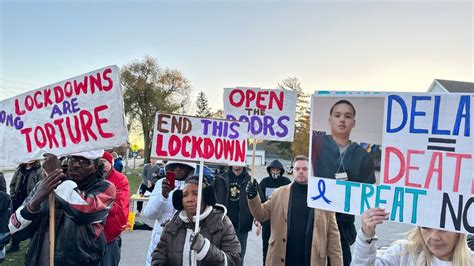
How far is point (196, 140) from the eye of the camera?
3494mm

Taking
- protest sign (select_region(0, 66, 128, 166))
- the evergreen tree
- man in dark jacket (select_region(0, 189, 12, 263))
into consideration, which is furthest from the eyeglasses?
the evergreen tree

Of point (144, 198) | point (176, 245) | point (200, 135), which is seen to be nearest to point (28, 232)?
point (176, 245)

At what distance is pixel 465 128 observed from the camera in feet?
7.22

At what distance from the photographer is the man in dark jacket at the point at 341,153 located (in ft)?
8.13

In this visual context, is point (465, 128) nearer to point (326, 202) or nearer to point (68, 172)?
point (326, 202)

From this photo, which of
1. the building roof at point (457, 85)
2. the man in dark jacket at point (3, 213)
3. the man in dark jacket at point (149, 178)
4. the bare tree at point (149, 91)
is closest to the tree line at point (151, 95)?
the bare tree at point (149, 91)

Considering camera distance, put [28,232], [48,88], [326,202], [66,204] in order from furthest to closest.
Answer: [48,88]
[28,232]
[66,204]
[326,202]

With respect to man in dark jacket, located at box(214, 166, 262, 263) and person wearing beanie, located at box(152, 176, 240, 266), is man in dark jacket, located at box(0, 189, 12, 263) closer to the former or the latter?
man in dark jacket, located at box(214, 166, 262, 263)

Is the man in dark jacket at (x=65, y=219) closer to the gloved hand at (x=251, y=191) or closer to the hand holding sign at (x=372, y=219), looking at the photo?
the gloved hand at (x=251, y=191)

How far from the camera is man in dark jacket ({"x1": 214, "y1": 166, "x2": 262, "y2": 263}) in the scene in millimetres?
5402

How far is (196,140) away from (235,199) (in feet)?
8.86

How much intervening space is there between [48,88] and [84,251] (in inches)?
51.2

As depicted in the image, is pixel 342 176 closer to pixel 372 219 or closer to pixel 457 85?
pixel 372 219

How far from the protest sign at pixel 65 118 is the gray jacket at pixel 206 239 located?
801 mm
